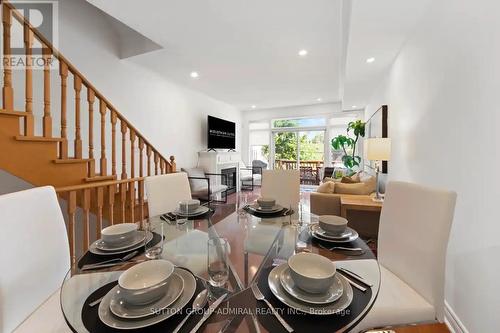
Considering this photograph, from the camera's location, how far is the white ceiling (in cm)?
218

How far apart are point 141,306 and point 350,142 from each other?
21.3ft

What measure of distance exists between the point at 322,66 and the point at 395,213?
3.14 metres

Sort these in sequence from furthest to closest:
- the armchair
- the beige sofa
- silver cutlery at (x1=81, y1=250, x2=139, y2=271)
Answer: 1. the armchair
2. the beige sofa
3. silver cutlery at (x1=81, y1=250, x2=139, y2=271)

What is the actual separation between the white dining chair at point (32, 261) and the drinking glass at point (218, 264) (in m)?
0.62

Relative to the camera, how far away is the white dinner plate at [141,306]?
2.22 feet

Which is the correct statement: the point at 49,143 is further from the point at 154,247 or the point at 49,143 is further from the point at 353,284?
the point at 353,284

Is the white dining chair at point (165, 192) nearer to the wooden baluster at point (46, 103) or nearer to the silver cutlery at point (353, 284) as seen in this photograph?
the wooden baluster at point (46, 103)

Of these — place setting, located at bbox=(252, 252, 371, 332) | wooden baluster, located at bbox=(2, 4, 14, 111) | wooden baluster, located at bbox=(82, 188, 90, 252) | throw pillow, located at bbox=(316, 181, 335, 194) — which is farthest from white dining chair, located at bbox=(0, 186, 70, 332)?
throw pillow, located at bbox=(316, 181, 335, 194)

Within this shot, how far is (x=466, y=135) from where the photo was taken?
1.44 m

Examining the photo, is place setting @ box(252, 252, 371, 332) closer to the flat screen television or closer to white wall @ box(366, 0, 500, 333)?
white wall @ box(366, 0, 500, 333)

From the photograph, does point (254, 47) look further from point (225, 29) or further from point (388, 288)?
point (388, 288)

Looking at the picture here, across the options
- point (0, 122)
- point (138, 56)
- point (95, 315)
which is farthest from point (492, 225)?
point (138, 56)

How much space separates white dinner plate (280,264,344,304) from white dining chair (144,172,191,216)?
4.67ft

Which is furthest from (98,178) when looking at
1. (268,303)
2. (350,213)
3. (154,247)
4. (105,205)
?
(350,213)
